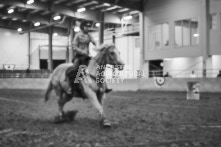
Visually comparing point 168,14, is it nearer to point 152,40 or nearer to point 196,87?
point 152,40

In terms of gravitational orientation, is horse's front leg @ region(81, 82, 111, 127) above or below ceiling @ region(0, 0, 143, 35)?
below

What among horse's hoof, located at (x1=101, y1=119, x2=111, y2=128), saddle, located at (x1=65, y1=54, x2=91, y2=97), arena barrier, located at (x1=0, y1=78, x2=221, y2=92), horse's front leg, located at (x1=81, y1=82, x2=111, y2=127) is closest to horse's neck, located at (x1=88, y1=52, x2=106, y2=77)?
saddle, located at (x1=65, y1=54, x2=91, y2=97)

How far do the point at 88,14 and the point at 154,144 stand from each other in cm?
3951

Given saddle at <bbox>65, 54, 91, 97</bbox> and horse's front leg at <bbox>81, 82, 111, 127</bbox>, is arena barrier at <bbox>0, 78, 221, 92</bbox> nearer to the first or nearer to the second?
saddle at <bbox>65, 54, 91, 97</bbox>

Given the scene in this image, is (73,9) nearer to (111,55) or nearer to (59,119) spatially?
(59,119)

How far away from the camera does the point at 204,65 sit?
3097 centimetres

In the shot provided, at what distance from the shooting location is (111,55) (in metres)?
8.01

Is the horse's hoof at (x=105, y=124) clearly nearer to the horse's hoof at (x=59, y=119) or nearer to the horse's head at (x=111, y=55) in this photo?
the horse's head at (x=111, y=55)

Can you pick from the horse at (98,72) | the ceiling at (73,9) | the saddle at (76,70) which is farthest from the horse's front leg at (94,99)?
the ceiling at (73,9)

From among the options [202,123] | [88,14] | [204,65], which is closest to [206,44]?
[204,65]

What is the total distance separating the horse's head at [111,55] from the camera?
790 cm

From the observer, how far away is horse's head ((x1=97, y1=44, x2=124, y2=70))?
7.90m

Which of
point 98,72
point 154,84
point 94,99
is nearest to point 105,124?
point 94,99

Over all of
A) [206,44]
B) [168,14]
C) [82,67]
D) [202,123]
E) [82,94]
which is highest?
[168,14]
